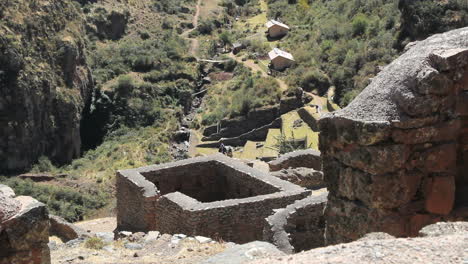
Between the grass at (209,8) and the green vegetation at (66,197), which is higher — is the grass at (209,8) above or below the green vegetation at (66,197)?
above

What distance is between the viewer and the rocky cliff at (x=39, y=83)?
4003 centimetres

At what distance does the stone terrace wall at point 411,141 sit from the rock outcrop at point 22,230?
13.1 feet

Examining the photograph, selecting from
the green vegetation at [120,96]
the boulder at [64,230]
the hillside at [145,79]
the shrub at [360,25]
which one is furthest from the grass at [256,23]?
the boulder at [64,230]

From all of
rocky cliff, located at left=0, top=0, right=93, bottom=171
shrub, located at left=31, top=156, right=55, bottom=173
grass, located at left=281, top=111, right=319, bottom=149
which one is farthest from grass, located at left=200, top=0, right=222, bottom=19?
shrub, located at left=31, top=156, right=55, bottom=173

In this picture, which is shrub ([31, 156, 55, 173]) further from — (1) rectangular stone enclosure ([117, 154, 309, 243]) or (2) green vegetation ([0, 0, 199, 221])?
(1) rectangular stone enclosure ([117, 154, 309, 243])

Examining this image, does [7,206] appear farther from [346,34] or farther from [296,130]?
[346,34]

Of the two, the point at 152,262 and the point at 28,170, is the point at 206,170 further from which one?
the point at 28,170

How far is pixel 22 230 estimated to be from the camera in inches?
317

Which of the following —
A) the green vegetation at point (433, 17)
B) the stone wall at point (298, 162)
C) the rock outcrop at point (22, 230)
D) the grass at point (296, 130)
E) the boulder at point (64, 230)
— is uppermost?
the green vegetation at point (433, 17)

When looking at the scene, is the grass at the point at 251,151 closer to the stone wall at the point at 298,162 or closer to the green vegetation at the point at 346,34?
the green vegetation at the point at 346,34

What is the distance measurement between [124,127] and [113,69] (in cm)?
823

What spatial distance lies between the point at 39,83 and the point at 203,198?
1102 inches

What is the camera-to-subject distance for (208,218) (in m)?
13.3

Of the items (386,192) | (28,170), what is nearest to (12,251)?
(386,192)
